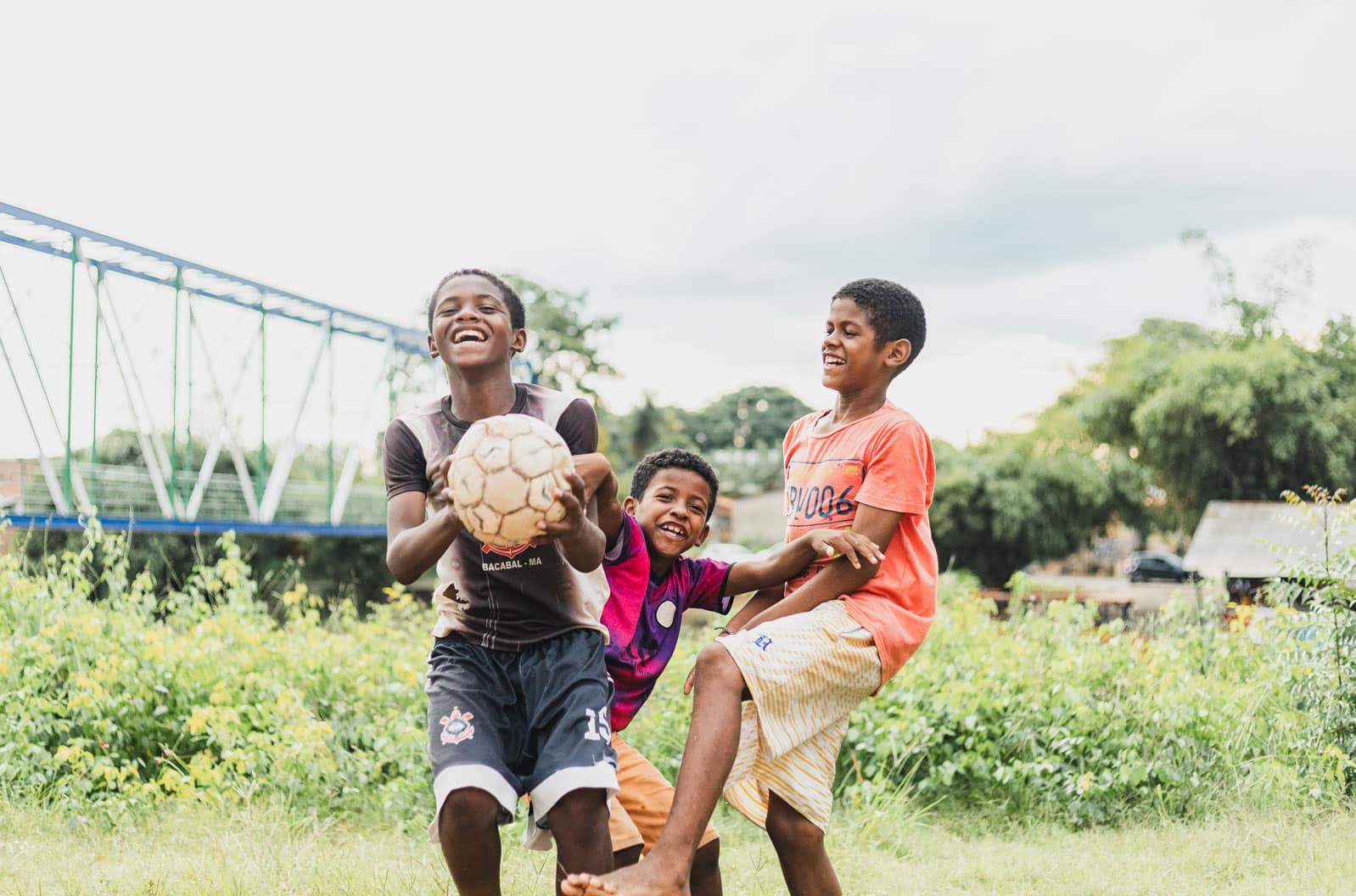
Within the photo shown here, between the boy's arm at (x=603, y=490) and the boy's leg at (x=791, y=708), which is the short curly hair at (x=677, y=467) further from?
the boy's leg at (x=791, y=708)

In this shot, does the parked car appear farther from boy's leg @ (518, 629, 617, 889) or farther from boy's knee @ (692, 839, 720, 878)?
boy's leg @ (518, 629, 617, 889)

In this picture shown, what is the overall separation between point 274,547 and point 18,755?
21120mm

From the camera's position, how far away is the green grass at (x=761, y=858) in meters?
3.63

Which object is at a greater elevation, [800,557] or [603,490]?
[603,490]

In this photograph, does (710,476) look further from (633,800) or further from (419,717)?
(419,717)

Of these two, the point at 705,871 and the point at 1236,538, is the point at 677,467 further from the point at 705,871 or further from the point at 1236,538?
the point at 1236,538

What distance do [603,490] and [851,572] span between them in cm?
75

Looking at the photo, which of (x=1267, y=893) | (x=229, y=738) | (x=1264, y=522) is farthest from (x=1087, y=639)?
(x=1264, y=522)

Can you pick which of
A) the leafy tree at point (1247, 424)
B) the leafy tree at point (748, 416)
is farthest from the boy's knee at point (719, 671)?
the leafy tree at point (748, 416)

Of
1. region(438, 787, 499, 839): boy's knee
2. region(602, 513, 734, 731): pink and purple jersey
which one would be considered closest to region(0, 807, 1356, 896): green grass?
region(602, 513, 734, 731): pink and purple jersey

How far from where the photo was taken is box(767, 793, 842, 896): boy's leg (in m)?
3.06

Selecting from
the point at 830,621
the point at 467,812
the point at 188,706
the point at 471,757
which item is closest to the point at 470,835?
the point at 467,812

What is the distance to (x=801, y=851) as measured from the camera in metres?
3.06

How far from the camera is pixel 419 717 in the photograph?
5.25 metres
